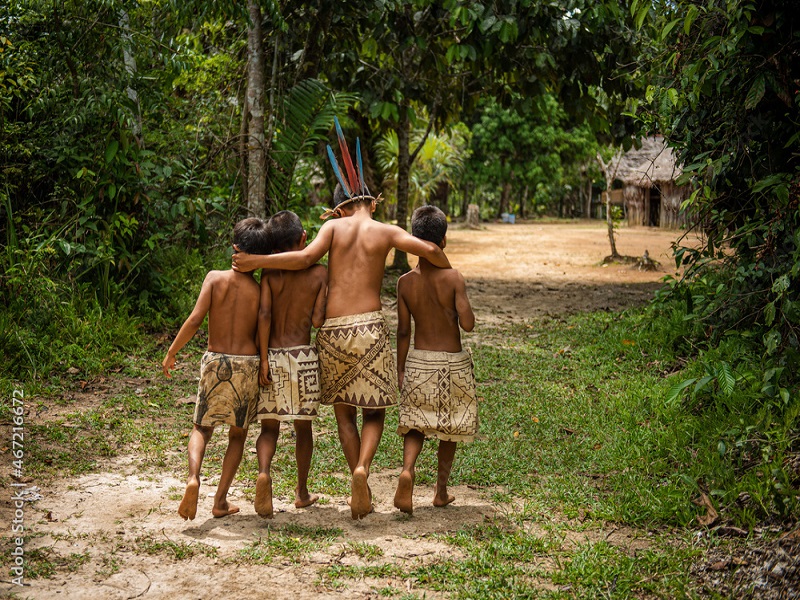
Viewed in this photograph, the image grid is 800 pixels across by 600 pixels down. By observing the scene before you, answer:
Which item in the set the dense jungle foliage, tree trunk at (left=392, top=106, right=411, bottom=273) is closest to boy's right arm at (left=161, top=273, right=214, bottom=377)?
the dense jungle foliage

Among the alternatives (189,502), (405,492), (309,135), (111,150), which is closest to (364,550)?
(405,492)

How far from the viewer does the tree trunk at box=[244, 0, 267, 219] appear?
8.51m

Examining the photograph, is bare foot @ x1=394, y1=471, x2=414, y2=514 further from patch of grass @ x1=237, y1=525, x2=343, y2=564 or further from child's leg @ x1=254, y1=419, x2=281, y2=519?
child's leg @ x1=254, y1=419, x2=281, y2=519

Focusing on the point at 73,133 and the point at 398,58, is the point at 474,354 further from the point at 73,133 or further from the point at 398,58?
the point at 398,58

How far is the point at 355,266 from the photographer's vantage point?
4.19m

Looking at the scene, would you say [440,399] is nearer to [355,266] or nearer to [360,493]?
[360,493]

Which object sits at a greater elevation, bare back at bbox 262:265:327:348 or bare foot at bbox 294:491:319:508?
bare back at bbox 262:265:327:348

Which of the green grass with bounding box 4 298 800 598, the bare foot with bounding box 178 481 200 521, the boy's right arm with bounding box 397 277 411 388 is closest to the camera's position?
the green grass with bounding box 4 298 800 598

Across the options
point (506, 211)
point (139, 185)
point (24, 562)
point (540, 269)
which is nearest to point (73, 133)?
point (139, 185)

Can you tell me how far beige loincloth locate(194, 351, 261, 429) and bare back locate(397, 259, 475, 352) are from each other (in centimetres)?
90

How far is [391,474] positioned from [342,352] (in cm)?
114

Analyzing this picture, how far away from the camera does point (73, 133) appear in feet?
24.0

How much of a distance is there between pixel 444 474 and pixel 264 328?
122 cm

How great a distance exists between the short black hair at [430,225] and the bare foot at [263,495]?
147 centimetres
